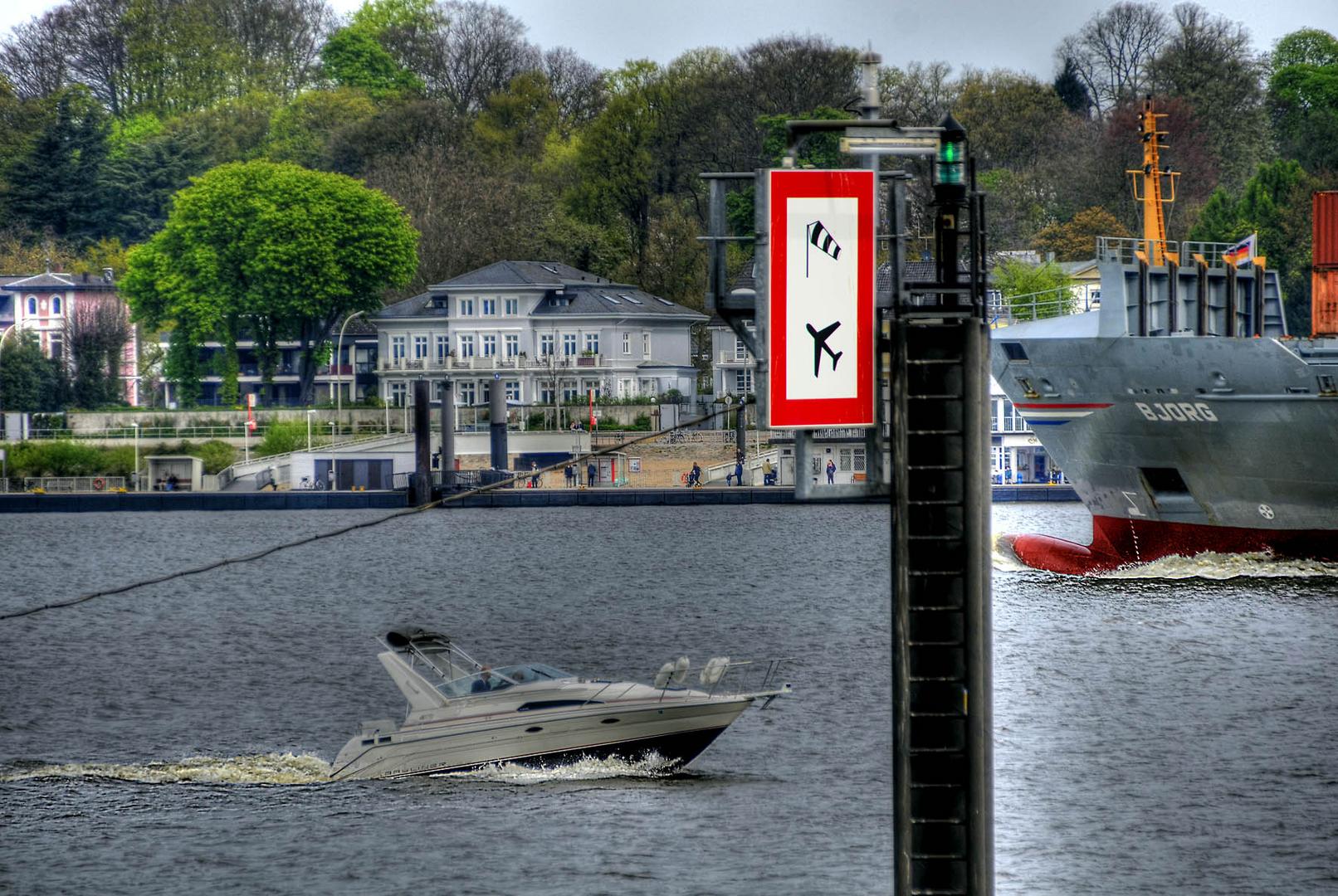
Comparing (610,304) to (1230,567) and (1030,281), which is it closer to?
→ (1030,281)

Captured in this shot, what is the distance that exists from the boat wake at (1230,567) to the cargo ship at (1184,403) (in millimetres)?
273

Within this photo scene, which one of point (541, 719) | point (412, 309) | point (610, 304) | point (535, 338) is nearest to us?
point (541, 719)

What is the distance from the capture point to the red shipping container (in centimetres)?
5872

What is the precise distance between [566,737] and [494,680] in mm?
1767

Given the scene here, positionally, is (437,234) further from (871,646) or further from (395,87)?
(871,646)

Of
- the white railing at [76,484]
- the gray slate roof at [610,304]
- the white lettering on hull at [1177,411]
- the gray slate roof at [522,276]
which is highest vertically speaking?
the gray slate roof at [522,276]

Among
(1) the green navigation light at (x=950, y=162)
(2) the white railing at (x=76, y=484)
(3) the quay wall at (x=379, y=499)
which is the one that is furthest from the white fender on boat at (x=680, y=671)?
(2) the white railing at (x=76, y=484)

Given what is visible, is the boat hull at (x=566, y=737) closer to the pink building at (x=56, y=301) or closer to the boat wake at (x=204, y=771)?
the boat wake at (x=204, y=771)

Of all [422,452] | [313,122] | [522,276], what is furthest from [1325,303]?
[313,122]

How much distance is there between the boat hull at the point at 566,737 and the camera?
1374 inches

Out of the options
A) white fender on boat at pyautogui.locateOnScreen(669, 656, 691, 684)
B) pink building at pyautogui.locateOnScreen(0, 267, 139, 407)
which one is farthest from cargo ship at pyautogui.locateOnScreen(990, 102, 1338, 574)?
pink building at pyautogui.locateOnScreen(0, 267, 139, 407)

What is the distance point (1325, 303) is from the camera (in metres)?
59.4

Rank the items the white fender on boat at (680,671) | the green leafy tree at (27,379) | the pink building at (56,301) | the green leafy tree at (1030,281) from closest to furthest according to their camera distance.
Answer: the white fender on boat at (680,671) < the green leafy tree at (1030,281) < the green leafy tree at (27,379) < the pink building at (56,301)

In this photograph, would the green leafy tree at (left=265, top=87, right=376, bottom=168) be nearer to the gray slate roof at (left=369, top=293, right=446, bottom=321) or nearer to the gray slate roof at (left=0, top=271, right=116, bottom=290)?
the gray slate roof at (left=0, top=271, right=116, bottom=290)
